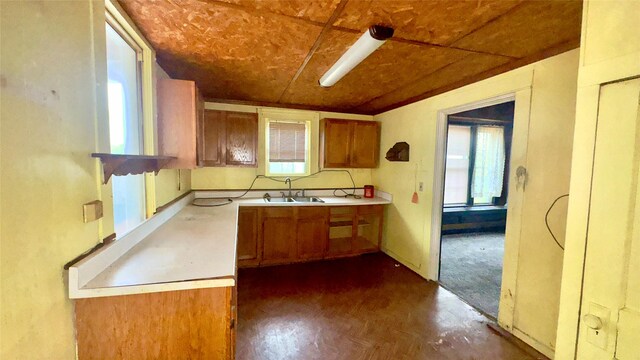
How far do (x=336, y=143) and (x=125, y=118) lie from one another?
2719 mm

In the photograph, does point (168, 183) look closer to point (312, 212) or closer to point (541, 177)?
point (312, 212)

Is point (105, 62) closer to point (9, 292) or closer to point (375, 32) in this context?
point (9, 292)

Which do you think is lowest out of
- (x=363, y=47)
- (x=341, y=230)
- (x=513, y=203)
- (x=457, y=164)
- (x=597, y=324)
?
(x=341, y=230)

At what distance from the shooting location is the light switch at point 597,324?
898mm

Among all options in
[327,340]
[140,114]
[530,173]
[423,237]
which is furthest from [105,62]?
[423,237]

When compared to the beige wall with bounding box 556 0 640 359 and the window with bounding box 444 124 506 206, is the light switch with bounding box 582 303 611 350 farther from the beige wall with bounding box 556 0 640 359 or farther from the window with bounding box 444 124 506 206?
the window with bounding box 444 124 506 206

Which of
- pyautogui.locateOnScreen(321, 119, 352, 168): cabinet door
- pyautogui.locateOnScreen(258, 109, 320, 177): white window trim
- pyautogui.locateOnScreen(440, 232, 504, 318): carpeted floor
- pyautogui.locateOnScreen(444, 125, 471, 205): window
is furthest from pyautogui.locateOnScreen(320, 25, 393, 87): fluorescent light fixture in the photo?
pyautogui.locateOnScreen(444, 125, 471, 205): window

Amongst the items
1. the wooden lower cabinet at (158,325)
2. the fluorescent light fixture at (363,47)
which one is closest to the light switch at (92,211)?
the wooden lower cabinet at (158,325)

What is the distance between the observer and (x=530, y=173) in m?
2.02

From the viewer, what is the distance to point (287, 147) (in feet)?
13.1

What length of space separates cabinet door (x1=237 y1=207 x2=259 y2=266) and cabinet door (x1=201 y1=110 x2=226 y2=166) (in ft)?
2.69

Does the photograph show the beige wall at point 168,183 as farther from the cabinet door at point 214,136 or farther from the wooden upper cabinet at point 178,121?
the cabinet door at point 214,136

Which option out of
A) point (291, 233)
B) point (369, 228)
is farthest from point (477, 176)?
point (291, 233)

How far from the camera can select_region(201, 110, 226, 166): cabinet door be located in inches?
132
